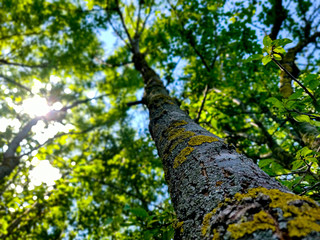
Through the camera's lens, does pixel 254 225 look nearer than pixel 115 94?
Yes

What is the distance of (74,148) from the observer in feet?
42.1

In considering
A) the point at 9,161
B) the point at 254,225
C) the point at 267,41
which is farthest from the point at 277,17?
the point at 9,161

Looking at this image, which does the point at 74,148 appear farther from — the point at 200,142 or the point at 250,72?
the point at 200,142

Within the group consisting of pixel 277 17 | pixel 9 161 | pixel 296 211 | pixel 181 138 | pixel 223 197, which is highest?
pixel 9 161

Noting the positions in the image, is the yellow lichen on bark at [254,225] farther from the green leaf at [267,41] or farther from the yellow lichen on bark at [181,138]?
the green leaf at [267,41]

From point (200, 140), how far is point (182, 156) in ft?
0.63

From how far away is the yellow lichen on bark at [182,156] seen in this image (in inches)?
52.3

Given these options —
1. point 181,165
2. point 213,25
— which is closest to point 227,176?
point 181,165

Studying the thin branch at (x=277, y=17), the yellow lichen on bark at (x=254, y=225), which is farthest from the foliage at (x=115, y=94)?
the yellow lichen on bark at (x=254, y=225)

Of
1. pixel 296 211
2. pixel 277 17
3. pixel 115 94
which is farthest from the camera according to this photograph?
pixel 115 94

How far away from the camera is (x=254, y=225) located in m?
0.64

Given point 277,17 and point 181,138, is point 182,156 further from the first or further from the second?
point 277,17

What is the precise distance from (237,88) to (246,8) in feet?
7.64

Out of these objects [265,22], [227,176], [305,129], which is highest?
[265,22]
